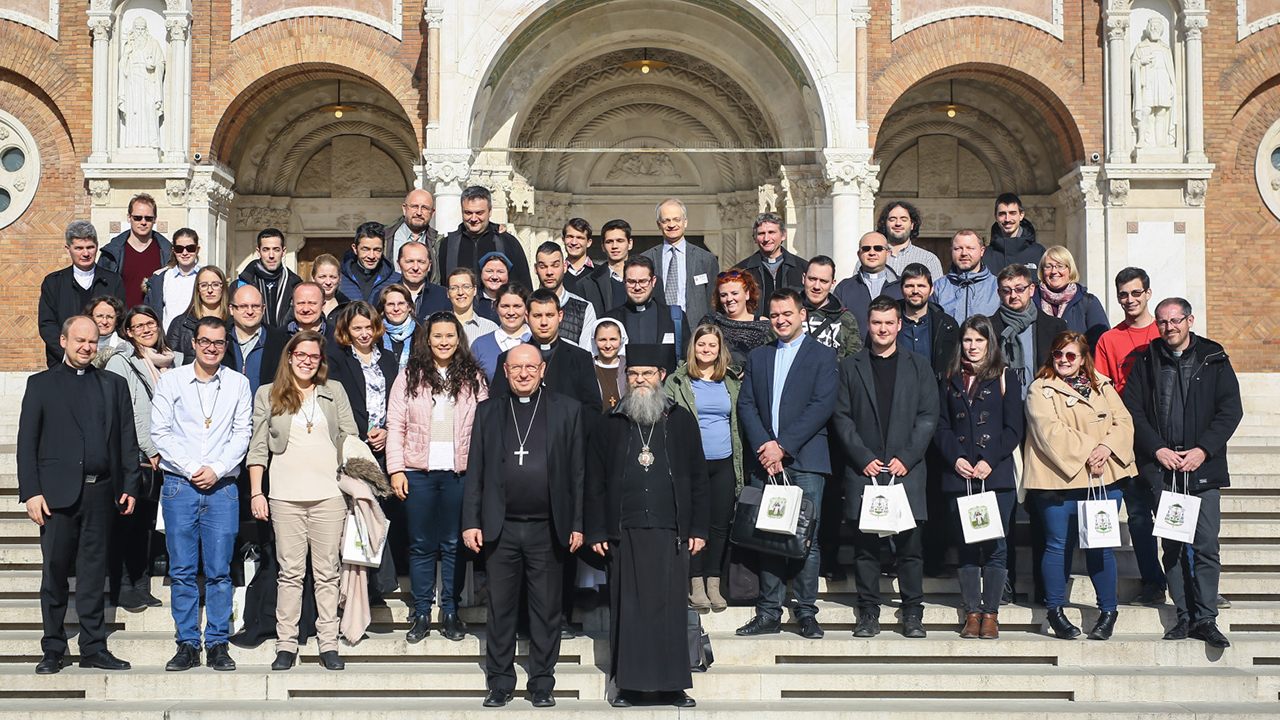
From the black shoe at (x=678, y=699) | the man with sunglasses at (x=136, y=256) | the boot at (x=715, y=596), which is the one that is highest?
the man with sunglasses at (x=136, y=256)

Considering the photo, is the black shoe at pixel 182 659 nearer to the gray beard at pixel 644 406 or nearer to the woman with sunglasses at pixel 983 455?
the gray beard at pixel 644 406

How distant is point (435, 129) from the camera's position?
12578 mm

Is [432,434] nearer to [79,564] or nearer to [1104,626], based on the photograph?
[79,564]

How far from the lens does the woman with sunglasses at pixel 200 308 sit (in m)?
7.20

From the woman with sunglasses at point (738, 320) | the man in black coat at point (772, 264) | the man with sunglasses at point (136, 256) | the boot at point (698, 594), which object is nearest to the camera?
the boot at point (698, 594)

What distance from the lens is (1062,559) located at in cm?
673

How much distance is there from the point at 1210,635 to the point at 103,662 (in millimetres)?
6273

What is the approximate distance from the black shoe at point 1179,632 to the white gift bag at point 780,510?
234cm

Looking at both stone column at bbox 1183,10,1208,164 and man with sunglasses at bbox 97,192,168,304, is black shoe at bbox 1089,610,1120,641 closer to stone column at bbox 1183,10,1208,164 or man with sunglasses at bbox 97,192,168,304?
man with sunglasses at bbox 97,192,168,304

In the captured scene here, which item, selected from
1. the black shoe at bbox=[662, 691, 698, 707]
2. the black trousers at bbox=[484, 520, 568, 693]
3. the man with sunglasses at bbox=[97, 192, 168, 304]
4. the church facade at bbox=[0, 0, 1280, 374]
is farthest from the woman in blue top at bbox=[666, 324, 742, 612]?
the church facade at bbox=[0, 0, 1280, 374]

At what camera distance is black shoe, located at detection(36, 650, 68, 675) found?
21.2ft

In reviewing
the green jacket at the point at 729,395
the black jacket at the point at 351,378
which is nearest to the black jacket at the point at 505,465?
the green jacket at the point at 729,395

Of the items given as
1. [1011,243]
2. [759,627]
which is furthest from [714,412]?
[1011,243]

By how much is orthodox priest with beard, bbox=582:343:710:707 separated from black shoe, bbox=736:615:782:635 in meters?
0.58
